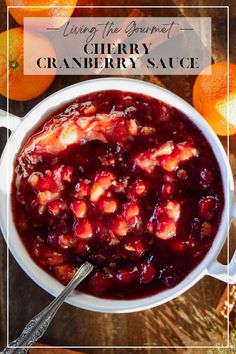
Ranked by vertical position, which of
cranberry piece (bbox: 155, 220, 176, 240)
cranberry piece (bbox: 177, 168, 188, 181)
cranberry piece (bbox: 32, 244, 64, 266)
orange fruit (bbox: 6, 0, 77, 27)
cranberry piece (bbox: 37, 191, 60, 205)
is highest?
orange fruit (bbox: 6, 0, 77, 27)

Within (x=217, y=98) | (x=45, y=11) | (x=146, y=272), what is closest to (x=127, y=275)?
(x=146, y=272)

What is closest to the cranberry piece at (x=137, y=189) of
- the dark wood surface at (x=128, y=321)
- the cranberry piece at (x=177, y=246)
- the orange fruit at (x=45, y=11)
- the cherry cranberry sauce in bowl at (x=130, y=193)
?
the cherry cranberry sauce in bowl at (x=130, y=193)

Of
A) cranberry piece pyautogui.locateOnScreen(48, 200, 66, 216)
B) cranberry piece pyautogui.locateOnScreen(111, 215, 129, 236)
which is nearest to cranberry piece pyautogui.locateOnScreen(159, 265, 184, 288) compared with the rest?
cranberry piece pyautogui.locateOnScreen(111, 215, 129, 236)

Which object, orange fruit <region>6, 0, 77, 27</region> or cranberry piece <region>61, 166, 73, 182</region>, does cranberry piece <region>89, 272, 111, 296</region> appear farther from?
orange fruit <region>6, 0, 77, 27</region>

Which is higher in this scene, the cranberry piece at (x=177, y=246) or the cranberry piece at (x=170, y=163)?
the cranberry piece at (x=170, y=163)

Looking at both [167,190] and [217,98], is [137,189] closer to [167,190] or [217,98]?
[167,190]

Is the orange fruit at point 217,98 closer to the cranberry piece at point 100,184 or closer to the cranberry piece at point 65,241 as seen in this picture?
the cranberry piece at point 100,184

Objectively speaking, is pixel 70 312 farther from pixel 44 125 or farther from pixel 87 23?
pixel 87 23

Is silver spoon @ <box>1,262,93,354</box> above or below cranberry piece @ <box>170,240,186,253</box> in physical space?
below
